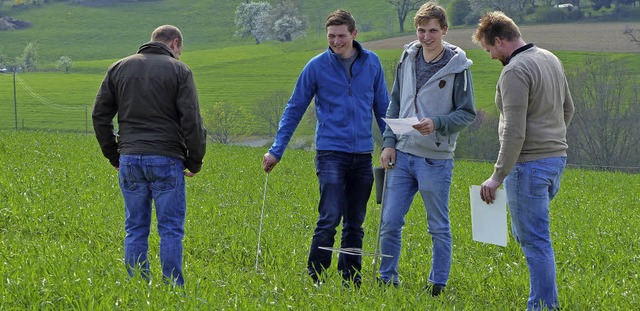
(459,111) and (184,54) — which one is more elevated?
(459,111)

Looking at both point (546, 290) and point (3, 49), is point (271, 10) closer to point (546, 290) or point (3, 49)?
point (3, 49)

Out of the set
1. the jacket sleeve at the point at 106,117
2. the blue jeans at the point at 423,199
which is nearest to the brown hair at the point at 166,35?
the jacket sleeve at the point at 106,117

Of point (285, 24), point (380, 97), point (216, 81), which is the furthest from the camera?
point (285, 24)

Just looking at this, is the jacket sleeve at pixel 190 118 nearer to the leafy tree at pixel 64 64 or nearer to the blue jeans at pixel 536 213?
the blue jeans at pixel 536 213

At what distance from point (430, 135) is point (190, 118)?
1.69 meters

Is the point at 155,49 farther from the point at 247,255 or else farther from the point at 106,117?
the point at 247,255

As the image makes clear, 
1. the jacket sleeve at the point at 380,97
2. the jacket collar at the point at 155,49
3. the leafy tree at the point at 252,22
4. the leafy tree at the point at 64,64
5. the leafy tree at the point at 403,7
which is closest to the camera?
the jacket collar at the point at 155,49

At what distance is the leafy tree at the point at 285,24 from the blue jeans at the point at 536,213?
362 ft

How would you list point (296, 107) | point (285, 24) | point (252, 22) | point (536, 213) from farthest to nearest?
point (252, 22), point (285, 24), point (296, 107), point (536, 213)

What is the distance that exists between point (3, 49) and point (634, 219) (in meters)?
109

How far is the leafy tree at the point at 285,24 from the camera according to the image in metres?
115

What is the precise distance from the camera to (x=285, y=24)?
11494 cm

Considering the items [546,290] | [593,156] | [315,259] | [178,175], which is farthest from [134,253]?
[593,156]

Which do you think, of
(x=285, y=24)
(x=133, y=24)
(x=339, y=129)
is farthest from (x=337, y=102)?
(x=133, y=24)
